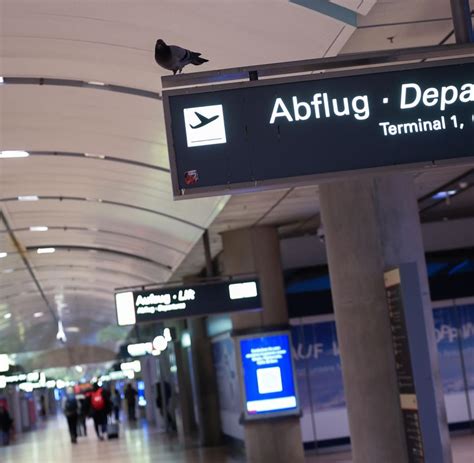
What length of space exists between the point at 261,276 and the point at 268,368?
1.62 metres

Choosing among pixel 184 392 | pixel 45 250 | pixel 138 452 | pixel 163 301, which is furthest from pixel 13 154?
pixel 184 392

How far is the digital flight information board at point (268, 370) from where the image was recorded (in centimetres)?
1702

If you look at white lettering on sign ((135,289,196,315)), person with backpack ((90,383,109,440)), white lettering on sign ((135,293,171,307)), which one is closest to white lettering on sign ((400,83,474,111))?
white lettering on sign ((135,289,196,315))

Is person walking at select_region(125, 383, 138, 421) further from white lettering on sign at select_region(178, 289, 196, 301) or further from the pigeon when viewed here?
the pigeon

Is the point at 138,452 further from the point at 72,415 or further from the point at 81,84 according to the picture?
the point at 81,84

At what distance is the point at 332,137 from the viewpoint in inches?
230

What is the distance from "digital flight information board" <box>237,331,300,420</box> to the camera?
1702 cm

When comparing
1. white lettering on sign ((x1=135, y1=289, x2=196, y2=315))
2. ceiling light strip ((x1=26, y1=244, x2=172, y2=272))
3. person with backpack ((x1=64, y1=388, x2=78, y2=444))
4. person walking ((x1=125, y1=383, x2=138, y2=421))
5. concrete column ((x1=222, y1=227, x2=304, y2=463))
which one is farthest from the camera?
person walking ((x1=125, y1=383, x2=138, y2=421))

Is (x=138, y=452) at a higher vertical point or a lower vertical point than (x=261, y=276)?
lower

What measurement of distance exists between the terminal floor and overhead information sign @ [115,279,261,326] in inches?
165

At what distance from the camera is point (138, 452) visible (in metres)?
24.5

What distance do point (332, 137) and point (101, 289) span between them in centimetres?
2787

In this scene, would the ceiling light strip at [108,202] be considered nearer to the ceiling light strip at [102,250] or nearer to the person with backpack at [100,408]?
the ceiling light strip at [102,250]

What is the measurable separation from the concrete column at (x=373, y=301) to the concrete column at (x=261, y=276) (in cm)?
748
